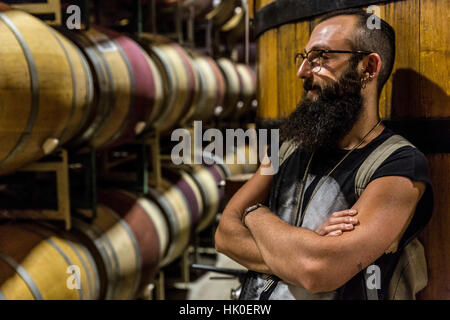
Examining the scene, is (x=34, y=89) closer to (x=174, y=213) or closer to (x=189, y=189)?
(x=174, y=213)

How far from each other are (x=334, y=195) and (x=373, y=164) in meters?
0.16

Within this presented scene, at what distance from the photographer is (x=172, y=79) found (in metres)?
4.00

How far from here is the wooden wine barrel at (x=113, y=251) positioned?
296 cm

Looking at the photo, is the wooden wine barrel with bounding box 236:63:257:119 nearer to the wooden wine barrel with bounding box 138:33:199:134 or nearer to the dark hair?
the wooden wine barrel with bounding box 138:33:199:134

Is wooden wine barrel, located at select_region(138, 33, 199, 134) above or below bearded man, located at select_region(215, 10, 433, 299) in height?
above

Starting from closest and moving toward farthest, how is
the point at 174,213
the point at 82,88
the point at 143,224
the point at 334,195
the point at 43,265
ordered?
1. the point at 334,195
2. the point at 43,265
3. the point at 82,88
4. the point at 143,224
5. the point at 174,213

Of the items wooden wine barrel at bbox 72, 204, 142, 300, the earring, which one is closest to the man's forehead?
Result: the earring

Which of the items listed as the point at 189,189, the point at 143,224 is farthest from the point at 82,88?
the point at 189,189

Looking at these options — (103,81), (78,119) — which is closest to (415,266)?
(78,119)

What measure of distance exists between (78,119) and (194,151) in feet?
9.57

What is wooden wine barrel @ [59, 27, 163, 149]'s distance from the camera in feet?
9.57

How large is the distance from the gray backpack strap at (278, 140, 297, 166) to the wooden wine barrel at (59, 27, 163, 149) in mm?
1630

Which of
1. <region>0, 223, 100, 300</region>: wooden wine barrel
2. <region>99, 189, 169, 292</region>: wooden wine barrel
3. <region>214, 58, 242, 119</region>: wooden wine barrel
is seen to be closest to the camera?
<region>0, 223, 100, 300</region>: wooden wine barrel
